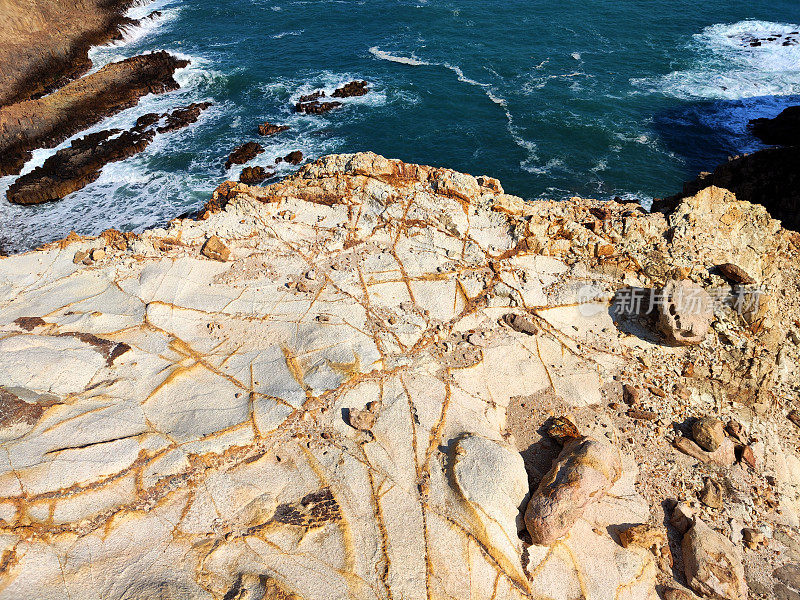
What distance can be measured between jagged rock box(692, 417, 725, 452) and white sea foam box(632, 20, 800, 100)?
91.3ft

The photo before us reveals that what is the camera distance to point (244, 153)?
1023 inches

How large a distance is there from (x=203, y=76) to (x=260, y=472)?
3292cm

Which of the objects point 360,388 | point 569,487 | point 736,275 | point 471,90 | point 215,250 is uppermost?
point 471,90

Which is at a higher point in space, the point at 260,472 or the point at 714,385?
the point at 260,472

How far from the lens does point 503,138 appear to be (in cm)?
2702

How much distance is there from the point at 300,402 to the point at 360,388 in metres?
1.32

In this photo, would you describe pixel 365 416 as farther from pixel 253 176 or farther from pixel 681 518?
pixel 253 176

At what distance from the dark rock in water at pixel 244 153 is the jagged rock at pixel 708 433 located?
24.0 m

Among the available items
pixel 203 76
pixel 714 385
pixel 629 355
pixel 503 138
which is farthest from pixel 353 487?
pixel 203 76

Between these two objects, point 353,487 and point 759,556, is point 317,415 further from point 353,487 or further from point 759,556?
point 759,556

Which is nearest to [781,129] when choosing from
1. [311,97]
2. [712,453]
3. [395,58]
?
[395,58]

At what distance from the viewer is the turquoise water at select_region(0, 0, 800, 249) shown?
24.7m

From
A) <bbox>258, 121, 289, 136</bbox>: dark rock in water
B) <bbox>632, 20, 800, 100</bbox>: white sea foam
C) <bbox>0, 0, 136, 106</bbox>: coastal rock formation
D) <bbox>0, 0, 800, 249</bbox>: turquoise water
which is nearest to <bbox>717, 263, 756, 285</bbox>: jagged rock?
<bbox>0, 0, 800, 249</bbox>: turquoise water

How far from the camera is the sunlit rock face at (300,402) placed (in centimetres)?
772
